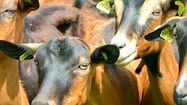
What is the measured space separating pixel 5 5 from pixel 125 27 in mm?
1444

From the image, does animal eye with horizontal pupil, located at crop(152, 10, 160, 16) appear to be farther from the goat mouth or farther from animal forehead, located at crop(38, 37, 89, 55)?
animal forehead, located at crop(38, 37, 89, 55)

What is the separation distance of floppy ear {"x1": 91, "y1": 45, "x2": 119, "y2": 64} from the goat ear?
726 mm

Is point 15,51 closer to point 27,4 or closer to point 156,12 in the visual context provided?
point 27,4

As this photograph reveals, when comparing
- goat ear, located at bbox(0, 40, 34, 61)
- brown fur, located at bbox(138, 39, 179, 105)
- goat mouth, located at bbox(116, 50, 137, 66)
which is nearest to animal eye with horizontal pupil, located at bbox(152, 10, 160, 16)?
brown fur, located at bbox(138, 39, 179, 105)

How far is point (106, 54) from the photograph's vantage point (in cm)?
654

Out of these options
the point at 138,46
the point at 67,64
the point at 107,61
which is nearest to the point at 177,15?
the point at 138,46

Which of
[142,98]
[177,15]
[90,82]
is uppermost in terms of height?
[177,15]

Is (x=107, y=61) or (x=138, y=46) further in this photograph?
(x=138, y=46)

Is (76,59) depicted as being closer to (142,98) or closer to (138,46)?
(138,46)

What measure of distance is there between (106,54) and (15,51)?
0.98 m

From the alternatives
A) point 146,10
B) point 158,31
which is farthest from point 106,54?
point 146,10

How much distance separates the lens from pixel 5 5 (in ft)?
22.0

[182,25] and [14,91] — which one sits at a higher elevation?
[182,25]

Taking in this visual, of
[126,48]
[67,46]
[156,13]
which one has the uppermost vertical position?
[156,13]
